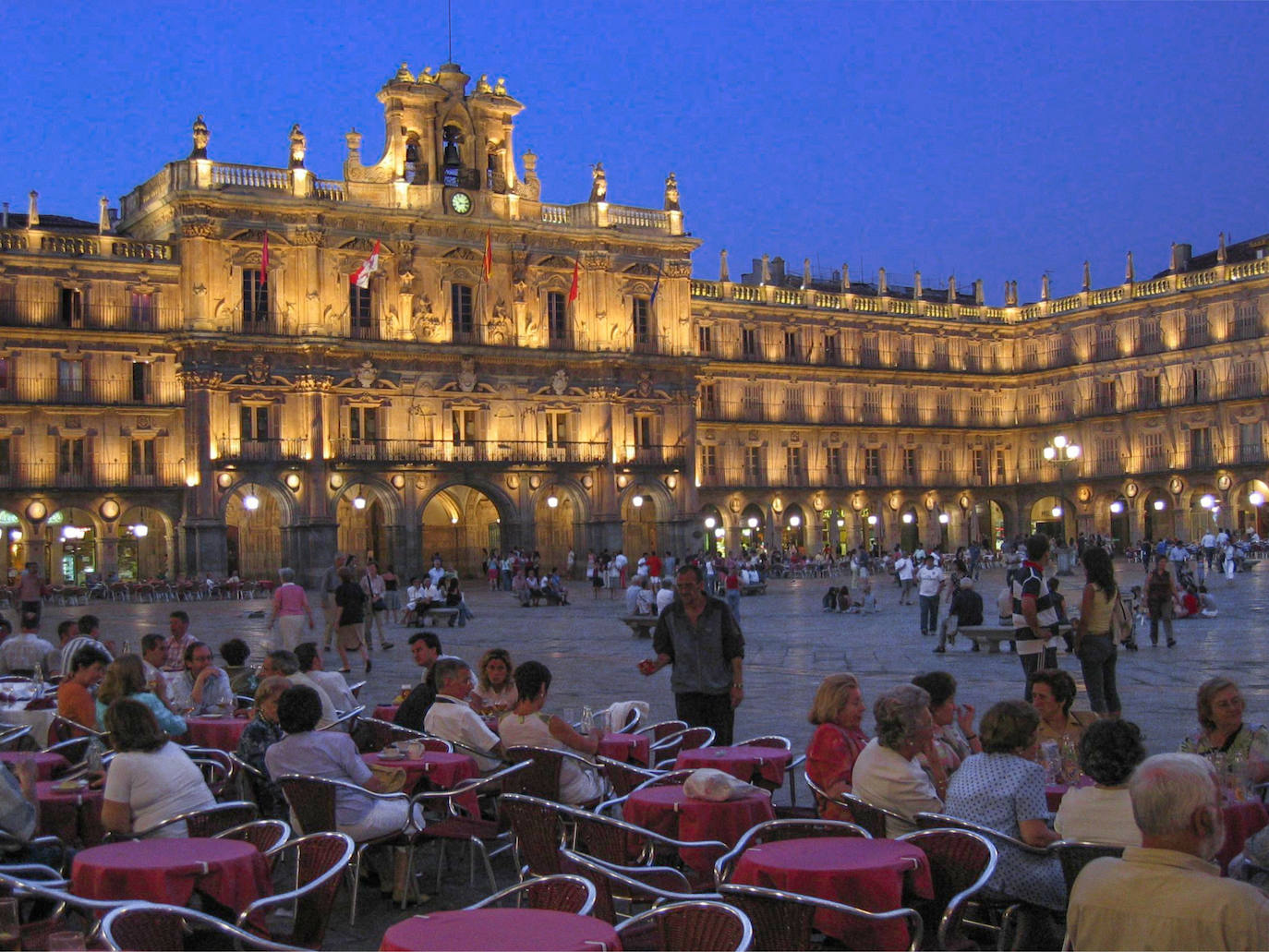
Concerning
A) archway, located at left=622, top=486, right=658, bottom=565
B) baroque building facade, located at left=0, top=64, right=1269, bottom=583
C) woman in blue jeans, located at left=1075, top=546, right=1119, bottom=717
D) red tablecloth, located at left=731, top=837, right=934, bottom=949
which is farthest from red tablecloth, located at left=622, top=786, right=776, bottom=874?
archway, located at left=622, top=486, right=658, bottom=565

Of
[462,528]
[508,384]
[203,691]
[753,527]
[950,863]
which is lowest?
[950,863]

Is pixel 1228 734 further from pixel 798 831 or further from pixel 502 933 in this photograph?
pixel 502 933

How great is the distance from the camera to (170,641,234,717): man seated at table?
11336mm

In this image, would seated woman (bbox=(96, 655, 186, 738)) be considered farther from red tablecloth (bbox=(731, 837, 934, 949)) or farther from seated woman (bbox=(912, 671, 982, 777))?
seated woman (bbox=(912, 671, 982, 777))

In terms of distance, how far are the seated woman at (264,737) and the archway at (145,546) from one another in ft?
121

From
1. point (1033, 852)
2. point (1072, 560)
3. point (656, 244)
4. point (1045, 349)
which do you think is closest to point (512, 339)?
point (656, 244)

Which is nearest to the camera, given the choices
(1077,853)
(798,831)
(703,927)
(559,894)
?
(703,927)

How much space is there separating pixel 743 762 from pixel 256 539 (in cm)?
4000

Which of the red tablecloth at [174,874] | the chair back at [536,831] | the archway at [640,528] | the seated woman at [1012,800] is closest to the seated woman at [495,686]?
the chair back at [536,831]

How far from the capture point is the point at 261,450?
145ft

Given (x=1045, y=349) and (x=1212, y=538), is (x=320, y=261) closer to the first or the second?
(x=1212, y=538)

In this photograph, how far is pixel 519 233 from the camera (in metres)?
48.8

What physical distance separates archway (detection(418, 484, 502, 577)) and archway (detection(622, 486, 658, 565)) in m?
4.67


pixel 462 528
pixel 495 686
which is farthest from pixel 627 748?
pixel 462 528
